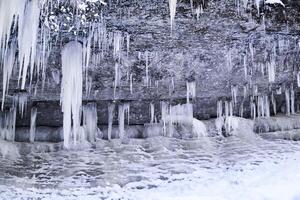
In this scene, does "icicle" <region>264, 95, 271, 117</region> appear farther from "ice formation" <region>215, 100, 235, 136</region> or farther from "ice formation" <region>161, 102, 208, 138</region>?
"ice formation" <region>161, 102, 208, 138</region>

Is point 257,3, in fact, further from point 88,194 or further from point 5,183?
point 5,183

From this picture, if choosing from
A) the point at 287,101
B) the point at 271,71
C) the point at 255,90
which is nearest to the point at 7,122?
the point at 255,90

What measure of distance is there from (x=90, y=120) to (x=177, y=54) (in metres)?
1.77

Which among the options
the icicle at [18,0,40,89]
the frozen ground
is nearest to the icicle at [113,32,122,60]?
the icicle at [18,0,40,89]

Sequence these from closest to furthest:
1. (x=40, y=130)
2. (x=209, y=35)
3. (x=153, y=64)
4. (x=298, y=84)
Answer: (x=209, y=35), (x=153, y=64), (x=298, y=84), (x=40, y=130)

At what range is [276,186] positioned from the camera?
21.2 ft

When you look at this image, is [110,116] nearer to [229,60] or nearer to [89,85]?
[89,85]

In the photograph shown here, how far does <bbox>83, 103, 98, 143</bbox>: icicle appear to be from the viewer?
6395 mm

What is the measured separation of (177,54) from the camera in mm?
5355

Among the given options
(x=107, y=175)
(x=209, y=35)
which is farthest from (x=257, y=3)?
(x=107, y=175)

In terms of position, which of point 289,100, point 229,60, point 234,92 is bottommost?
point 289,100

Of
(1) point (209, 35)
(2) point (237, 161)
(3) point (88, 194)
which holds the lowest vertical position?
(3) point (88, 194)

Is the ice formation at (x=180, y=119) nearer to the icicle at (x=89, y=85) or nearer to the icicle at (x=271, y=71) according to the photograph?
the icicle at (x=89, y=85)

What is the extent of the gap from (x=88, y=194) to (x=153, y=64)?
219cm
